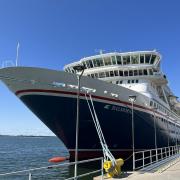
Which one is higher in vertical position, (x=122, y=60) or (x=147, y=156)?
(x=122, y=60)

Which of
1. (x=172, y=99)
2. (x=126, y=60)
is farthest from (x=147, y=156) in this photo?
(x=172, y=99)

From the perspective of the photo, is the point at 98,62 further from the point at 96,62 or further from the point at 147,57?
the point at 147,57

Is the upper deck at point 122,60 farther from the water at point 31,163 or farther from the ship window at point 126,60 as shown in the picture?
the water at point 31,163

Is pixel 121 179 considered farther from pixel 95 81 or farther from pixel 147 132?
pixel 147 132

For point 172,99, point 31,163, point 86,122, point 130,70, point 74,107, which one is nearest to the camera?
point 74,107

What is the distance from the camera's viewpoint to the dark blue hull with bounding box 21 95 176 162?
1867 centimetres

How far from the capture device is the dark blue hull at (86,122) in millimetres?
18672

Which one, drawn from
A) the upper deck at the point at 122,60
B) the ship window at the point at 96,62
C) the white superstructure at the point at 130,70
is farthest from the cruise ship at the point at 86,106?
the ship window at the point at 96,62

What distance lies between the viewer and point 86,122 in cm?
1950

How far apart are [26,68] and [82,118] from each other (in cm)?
493

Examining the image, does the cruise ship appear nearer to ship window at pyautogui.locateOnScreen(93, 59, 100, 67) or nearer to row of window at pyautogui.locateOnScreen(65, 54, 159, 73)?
row of window at pyautogui.locateOnScreen(65, 54, 159, 73)

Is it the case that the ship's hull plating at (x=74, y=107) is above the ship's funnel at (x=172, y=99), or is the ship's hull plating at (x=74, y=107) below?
→ below

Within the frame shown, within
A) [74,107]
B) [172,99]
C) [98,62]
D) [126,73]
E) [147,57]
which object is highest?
[147,57]

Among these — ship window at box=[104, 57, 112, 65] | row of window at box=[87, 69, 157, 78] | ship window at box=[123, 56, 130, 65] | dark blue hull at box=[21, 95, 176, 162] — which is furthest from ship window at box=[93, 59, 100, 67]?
dark blue hull at box=[21, 95, 176, 162]
